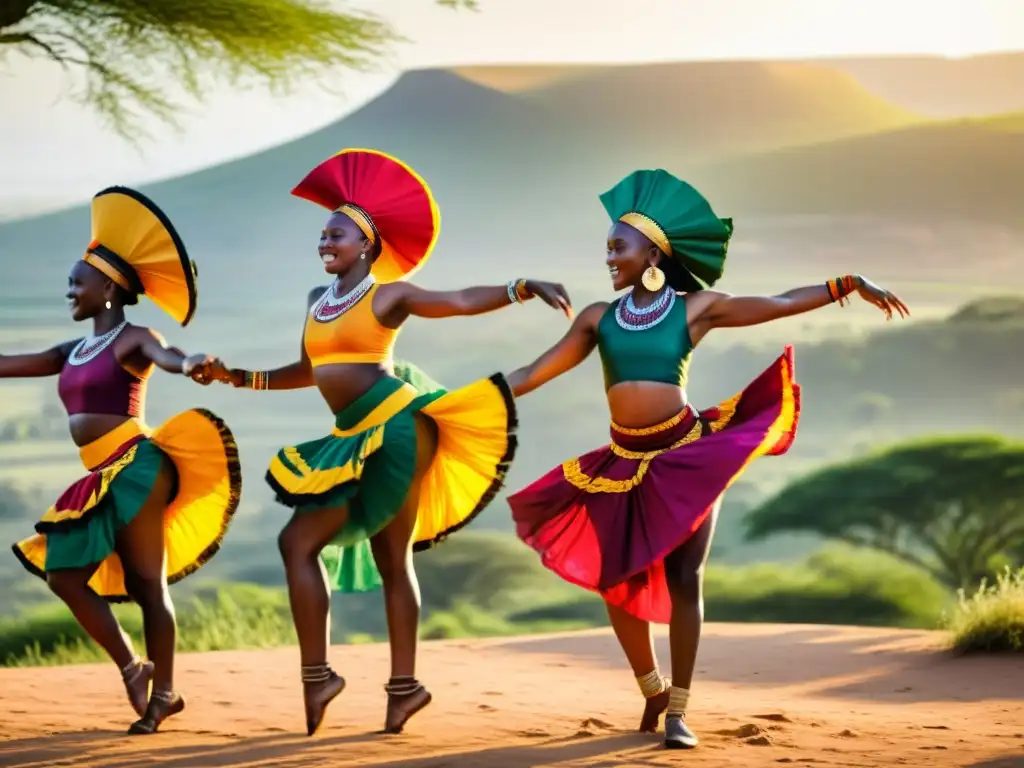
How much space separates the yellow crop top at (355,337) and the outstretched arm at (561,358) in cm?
56

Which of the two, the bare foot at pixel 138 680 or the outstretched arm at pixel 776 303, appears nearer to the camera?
the outstretched arm at pixel 776 303

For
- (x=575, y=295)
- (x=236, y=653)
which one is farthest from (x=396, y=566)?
(x=575, y=295)

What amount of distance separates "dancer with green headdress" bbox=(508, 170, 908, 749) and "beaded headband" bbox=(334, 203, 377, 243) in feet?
3.01

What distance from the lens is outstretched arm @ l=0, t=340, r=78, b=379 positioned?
7.09m

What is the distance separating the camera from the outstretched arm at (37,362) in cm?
709

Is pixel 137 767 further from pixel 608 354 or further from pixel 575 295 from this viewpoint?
pixel 575 295

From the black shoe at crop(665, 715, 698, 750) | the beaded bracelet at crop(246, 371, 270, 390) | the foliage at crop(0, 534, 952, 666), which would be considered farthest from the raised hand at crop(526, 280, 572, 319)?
the foliage at crop(0, 534, 952, 666)

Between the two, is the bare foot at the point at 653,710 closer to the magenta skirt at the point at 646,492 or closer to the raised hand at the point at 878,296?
the magenta skirt at the point at 646,492

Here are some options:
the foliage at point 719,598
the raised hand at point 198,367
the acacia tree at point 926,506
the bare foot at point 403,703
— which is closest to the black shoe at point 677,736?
the bare foot at point 403,703

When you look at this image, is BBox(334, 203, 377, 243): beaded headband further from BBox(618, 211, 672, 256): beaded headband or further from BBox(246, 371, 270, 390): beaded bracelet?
BBox(618, 211, 672, 256): beaded headband

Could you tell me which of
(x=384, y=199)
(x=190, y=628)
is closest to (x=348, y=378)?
(x=384, y=199)

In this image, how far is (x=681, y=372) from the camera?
6387 millimetres

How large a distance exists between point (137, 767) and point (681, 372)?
2.61 meters

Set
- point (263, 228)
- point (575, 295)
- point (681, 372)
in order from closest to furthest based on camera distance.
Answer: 1. point (681, 372)
2. point (575, 295)
3. point (263, 228)
